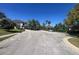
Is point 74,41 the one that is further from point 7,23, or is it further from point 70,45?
point 7,23

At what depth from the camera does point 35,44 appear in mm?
9344

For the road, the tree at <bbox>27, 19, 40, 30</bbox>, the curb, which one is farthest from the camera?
the tree at <bbox>27, 19, 40, 30</bbox>

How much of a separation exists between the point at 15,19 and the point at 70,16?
7.16ft

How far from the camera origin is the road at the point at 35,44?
901 cm

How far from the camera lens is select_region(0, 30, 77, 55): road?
9.01 meters

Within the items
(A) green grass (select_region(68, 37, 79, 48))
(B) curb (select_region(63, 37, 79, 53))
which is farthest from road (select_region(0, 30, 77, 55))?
(A) green grass (select_region(68, 37, 79, 48))

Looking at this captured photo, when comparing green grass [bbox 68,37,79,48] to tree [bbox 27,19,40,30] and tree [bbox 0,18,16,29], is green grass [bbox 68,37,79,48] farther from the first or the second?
tree [bbox 0,18,16,29]

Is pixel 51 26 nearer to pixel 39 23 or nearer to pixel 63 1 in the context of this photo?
pixel 39 23

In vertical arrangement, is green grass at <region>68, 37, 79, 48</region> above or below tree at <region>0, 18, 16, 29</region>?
below

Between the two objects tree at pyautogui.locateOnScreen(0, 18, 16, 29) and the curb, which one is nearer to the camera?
the curb

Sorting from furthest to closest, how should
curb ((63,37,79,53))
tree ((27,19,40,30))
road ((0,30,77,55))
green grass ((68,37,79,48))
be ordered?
1. green grass ((68,37,79,48))
2. tree ((27,19,40,30))
3. curb ((63,37,79,53))
4. road ((0,30,77,55))

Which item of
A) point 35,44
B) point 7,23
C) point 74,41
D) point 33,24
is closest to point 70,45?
point 74,41
